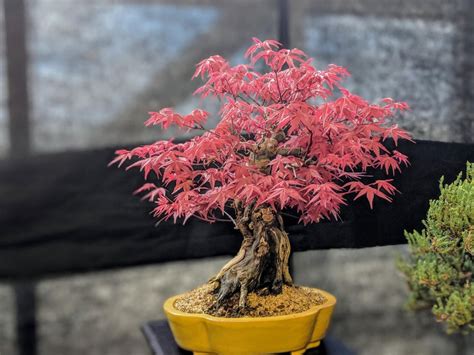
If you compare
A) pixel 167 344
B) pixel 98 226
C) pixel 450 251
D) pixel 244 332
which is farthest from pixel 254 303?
pixel 98 226

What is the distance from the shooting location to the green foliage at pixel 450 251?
1453 mm

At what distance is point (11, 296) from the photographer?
1929mm

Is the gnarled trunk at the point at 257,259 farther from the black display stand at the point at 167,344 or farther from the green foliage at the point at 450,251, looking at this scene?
the green foliage at the point at 450,251

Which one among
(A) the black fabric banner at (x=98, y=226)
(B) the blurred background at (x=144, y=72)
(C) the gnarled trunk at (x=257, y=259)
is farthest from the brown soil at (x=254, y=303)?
(B) the blurred background at (x=144, y=72)

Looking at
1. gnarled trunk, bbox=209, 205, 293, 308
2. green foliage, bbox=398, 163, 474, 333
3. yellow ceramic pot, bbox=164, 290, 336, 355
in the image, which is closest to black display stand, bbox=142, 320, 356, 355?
yellow ceramic pot, bbox=164, 290, 336, 355

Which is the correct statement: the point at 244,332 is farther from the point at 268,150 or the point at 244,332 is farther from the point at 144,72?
the point at 144,72

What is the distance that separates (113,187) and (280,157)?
730 mm

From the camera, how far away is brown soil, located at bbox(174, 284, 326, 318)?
145 centimetres

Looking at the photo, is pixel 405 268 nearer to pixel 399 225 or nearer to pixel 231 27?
pixel 399 225

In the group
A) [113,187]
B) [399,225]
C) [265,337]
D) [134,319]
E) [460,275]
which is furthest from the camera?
[134,319]

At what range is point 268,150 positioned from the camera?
1.48 meters

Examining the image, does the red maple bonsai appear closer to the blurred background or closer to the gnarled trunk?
the gnarled trunk

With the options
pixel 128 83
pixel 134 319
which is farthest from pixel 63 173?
pixel 134 319

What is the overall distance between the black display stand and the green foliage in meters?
0.30
